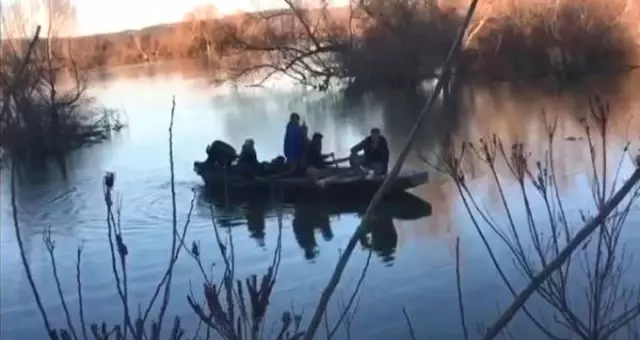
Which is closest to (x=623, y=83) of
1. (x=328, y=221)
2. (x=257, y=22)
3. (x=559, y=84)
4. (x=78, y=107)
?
(x=559, y=84)

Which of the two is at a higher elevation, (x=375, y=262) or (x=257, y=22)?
(x=257, y=22)

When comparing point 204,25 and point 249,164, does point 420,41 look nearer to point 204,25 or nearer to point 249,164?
point 204,25

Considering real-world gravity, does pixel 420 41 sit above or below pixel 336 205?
above

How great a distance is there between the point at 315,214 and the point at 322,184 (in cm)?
74

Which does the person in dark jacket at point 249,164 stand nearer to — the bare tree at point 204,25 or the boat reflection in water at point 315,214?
the boat reflection in water at point 315,214

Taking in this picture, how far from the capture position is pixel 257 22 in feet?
126

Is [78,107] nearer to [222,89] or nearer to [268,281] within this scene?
[222,89]

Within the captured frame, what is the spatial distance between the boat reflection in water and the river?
49mm

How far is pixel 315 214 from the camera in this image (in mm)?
15977

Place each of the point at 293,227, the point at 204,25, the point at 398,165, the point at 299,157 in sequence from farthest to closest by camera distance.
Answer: the point at 204,25 → the point at 299,157 → the point at 293,227 → the point at 398,165

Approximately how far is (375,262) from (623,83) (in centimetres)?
2093

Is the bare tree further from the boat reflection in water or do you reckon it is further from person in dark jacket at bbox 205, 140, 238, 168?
the boat reflection in water

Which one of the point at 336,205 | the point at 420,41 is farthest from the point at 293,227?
the point at 420,41


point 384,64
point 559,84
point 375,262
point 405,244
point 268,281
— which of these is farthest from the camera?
point 384,64
